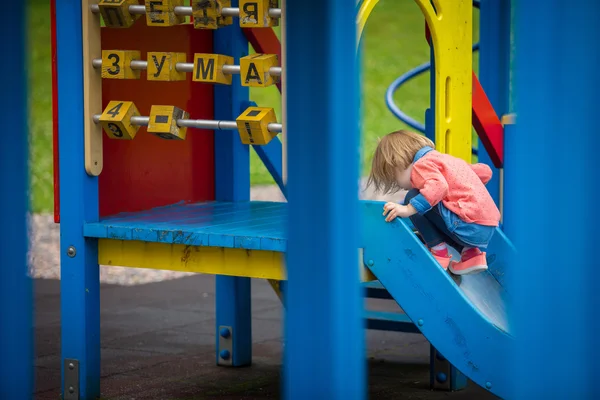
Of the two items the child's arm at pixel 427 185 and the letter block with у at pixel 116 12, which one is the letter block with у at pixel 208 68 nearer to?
the letter block with у at pixel 116 12

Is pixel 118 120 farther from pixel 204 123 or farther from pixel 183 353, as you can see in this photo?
pixel 183 353

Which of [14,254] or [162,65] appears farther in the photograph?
[162,65]

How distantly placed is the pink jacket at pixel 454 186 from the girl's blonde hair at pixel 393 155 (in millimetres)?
40

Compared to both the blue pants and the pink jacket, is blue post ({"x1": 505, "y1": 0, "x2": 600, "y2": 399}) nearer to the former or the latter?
the pink jacket

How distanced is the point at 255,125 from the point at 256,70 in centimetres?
18

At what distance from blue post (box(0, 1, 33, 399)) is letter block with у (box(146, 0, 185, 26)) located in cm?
174

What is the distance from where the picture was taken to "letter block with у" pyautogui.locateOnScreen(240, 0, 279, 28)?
3072 millimetres

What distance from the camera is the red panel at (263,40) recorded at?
4000 mm

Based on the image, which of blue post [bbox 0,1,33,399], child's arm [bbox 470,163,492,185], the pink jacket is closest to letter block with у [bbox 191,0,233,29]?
the pink jacket

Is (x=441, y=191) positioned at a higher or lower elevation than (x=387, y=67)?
lower

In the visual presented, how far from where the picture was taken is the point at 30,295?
1601 millimetres

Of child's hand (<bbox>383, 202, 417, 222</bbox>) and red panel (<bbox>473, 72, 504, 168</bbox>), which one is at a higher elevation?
red panel (<bbox>473, 72, 504, 168</bbox>)

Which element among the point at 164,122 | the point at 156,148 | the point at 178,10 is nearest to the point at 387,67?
the point at 156,148

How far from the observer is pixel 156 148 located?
3.79m
